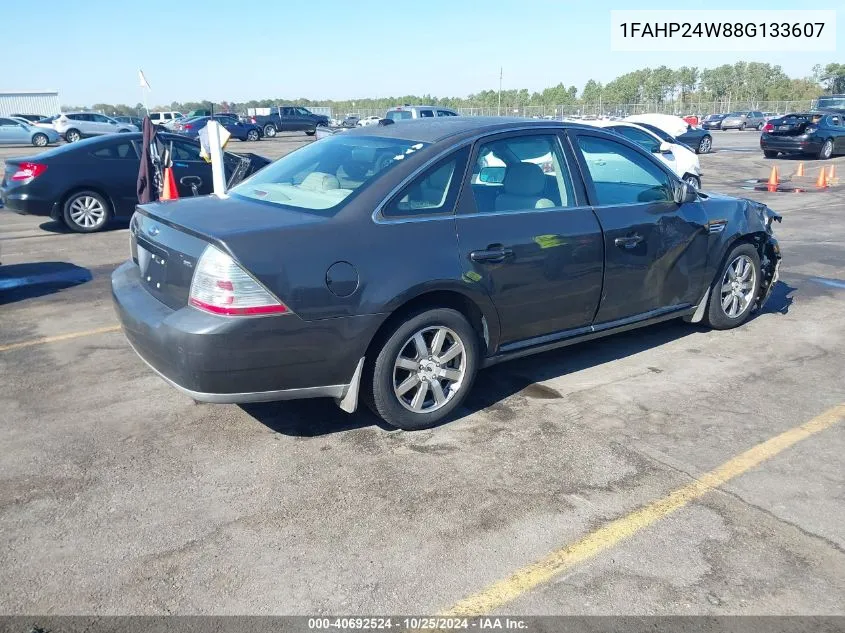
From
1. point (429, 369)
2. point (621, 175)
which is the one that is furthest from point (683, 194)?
point (429, 369)

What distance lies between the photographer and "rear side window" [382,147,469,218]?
4.07 m

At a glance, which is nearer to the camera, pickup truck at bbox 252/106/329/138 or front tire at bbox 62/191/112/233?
front tire at bbox 62/191/112/233

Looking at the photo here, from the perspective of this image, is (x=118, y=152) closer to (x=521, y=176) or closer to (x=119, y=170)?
(x=119, y=170)

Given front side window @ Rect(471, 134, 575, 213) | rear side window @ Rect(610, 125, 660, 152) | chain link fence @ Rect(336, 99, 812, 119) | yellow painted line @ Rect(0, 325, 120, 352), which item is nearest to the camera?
front side window @ Rect(471, 134, 575, 213)

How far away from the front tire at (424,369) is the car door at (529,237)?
273 mm

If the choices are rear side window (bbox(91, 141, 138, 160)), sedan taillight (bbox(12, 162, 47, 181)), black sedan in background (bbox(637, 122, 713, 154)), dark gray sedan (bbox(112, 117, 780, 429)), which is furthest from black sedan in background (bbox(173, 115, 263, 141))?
dark gray sedan (bbox(112, 117, 780, 429))

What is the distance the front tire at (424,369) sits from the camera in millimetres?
4031

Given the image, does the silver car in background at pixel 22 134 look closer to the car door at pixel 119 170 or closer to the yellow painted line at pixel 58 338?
the car door at pixel 119 170

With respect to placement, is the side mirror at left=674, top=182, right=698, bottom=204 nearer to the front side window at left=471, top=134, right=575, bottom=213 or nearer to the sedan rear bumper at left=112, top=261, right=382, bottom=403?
the front side window at left=471, top=134, right=575, bottom=213

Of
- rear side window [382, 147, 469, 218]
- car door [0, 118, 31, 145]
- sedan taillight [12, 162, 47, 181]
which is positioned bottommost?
sedan taillight [12, 162, 47, 181]

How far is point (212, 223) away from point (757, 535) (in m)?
2.98

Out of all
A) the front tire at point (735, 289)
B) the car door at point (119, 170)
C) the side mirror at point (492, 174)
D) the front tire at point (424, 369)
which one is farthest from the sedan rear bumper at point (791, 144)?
the front tire at point (424, 369)

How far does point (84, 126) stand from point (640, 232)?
39.9 metres

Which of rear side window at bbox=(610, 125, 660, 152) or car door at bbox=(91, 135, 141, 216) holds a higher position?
rear side window at bbox=(610, 125, 660, 152)
